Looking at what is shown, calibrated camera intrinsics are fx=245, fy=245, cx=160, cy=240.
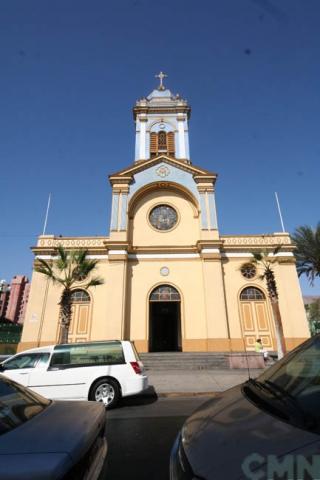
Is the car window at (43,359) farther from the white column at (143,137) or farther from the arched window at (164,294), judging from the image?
the white column at (143,137)

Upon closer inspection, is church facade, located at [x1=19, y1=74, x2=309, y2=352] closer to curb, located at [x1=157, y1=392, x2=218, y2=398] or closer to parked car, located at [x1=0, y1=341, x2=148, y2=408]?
curb, located at [x1=157, y1=392, x2=218, y2=398]

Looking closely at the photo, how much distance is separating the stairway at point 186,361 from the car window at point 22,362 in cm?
798

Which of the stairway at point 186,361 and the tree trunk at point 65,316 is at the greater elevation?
the tree trunk at point 65,316

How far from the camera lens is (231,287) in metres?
17.8

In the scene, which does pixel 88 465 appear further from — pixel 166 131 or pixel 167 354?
pixel 166 131

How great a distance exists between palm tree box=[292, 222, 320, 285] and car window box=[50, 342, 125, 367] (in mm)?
17928

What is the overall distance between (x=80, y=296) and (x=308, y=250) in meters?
18.3

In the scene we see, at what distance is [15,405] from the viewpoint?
2.55 meters

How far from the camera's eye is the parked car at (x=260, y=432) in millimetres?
1310

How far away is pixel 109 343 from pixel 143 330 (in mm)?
9535

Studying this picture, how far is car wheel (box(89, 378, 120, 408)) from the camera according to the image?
6.71 metres

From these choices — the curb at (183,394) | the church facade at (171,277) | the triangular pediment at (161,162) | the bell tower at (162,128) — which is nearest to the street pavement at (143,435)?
the curb at (183,394)

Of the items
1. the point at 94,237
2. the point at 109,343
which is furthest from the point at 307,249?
the point at 109,343

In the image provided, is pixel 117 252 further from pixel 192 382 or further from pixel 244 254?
pixel 192 382
